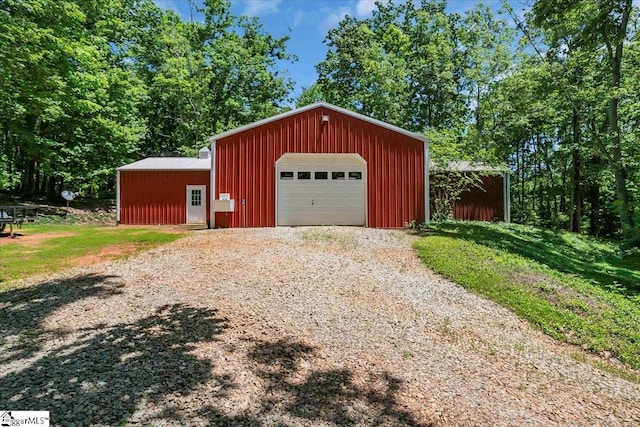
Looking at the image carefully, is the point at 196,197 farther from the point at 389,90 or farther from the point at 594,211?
the point at 594,211

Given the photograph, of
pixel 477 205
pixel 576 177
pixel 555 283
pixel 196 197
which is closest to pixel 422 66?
pixel 477 205

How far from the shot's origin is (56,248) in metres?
8.81

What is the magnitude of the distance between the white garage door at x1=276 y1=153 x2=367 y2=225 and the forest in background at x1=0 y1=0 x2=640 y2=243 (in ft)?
17.3

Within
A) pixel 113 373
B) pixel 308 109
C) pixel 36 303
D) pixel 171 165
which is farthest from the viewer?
pixel 171 165

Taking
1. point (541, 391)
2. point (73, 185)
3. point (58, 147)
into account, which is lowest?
point (541, 391)

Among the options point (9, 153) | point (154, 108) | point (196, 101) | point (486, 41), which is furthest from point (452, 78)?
point (9, 153)

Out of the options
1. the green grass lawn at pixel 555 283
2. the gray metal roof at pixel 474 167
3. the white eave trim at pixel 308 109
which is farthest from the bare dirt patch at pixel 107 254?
the gray metal roof at pixel 474 167

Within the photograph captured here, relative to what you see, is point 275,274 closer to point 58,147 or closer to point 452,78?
point 58,147

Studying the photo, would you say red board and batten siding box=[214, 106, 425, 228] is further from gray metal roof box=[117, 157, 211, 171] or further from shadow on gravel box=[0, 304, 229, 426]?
shadow on gravel box=[0, 304, 229, 426]

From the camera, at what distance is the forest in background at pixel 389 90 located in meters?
14.6

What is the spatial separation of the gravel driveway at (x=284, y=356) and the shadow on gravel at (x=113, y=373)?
0.05ft

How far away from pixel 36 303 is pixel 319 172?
8.56 metres

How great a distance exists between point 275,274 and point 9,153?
2223 cm

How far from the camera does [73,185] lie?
21.9m
